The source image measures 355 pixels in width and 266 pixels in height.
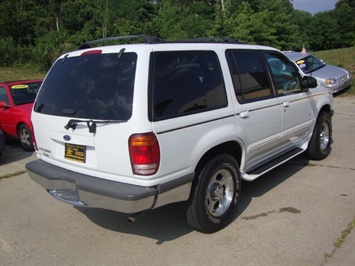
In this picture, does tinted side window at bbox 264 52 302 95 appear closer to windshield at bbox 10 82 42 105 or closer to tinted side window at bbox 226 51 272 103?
tinted side window at bbox 226 51 272 103

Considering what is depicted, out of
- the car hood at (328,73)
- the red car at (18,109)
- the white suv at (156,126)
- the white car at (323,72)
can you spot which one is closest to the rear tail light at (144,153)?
the white suv at (156,126)

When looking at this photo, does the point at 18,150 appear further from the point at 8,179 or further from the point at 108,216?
the point at 108,216

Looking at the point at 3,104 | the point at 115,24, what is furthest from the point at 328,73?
the point at 115,24

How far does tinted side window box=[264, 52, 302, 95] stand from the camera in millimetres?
4762

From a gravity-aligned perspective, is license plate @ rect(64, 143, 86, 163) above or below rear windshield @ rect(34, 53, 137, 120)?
below

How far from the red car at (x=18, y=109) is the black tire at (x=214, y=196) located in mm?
5137

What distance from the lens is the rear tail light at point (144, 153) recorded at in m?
3.03

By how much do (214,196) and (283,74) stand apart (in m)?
2.15

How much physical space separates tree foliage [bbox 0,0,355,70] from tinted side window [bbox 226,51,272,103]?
20763mm

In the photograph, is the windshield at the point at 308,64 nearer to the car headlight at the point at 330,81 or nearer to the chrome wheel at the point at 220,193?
the car headlight at the point at 330,81

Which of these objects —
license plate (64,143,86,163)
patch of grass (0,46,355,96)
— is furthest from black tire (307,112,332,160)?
patch of grass (0,46,355,96)

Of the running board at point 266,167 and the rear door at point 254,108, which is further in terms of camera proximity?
the running board at point 266,167

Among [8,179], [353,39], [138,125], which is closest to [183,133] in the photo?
[138,125]

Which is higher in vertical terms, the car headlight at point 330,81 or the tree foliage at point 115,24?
the tree foliage at point 115,24
